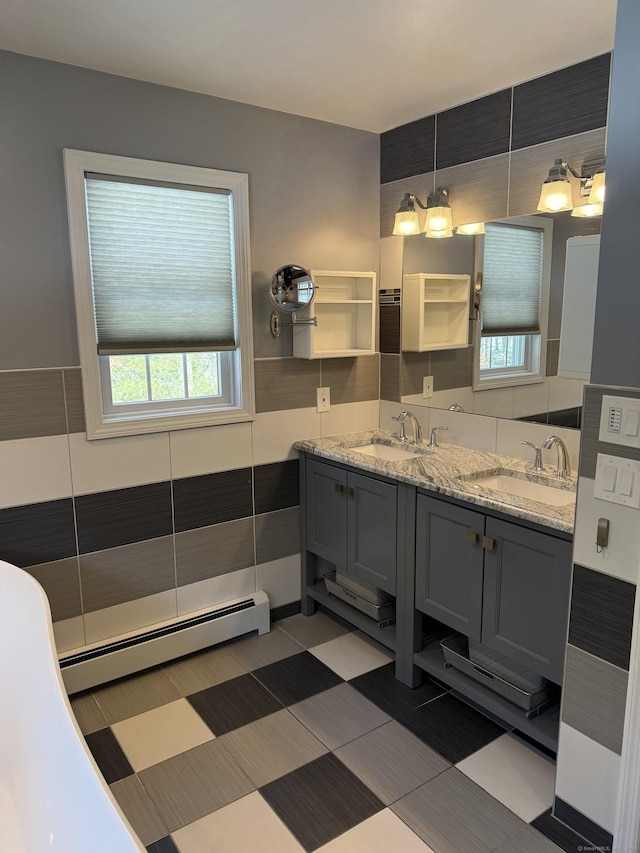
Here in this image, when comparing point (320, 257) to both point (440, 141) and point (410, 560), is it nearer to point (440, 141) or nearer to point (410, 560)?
point (440, 141)

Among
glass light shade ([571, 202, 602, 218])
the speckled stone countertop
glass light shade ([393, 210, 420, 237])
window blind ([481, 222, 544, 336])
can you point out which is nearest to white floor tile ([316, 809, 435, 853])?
the speckled stone countertop

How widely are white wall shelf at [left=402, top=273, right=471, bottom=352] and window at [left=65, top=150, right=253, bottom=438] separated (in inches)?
34.0

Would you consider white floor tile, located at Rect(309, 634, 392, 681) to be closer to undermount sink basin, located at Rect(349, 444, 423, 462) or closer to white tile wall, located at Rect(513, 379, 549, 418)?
undermount sink basin, located at Rect(349, 444, 423, 462)

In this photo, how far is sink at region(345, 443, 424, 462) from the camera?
3078mm

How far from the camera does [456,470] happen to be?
258 centimetres

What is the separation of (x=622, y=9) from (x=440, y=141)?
1478mm

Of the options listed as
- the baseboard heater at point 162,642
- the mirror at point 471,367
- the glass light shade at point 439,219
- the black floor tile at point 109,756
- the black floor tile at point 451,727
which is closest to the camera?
the black floor tile at point 109,756

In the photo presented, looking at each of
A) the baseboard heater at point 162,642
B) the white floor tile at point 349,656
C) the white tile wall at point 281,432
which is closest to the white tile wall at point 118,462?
the white tile wall at point 281,432

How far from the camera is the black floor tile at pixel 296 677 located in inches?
102

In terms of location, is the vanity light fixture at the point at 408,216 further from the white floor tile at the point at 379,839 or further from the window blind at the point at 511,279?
the white floor tile at the point at 379,839

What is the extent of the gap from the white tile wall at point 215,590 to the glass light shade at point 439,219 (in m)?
1.94

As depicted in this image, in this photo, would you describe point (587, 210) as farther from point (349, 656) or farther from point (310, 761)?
point (310, 761)

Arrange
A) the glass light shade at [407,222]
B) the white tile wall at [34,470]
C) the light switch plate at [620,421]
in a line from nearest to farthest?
1. the light switch plate at [620,421]
2. the white tile wall at [34,470]
3. the glass light shade at [407,222]

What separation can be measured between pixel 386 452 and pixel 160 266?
4.79 feet
